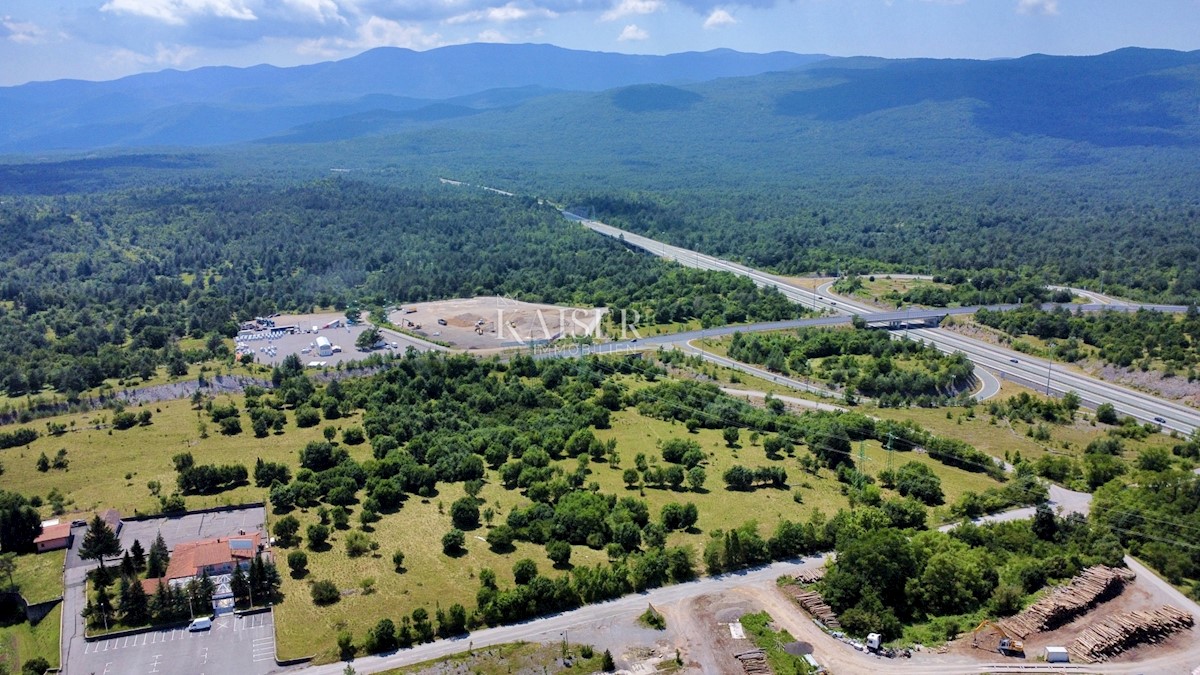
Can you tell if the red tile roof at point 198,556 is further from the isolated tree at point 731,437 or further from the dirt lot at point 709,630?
the isolated tree at point 731,437

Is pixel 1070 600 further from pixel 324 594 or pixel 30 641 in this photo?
pixel 30 641

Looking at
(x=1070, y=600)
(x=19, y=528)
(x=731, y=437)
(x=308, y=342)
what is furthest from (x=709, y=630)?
(x=308, y=342)

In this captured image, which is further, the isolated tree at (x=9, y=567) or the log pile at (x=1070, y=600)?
the isolated tree at (x=9, y=567)

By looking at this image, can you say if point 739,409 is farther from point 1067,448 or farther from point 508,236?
point 508,236

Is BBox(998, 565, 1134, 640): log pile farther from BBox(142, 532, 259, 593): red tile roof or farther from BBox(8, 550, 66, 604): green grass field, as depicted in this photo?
BBox(8, 550, 66, 604): green grass field

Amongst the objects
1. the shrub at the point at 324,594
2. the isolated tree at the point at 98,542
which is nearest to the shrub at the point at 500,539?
the shrub at the point at 324,594

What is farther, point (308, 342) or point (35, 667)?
point (308, 342)

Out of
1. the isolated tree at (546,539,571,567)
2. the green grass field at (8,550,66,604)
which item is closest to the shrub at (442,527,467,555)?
the isolated tree at (546,539,571,567)
